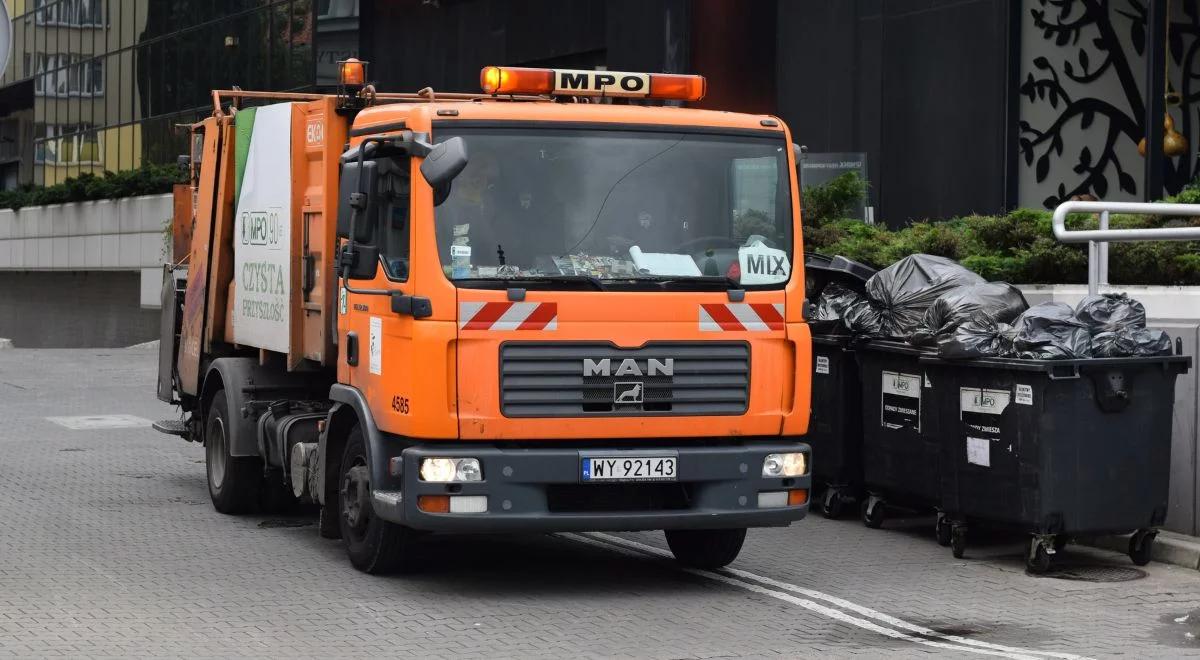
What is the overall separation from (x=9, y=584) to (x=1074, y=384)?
5.62 m

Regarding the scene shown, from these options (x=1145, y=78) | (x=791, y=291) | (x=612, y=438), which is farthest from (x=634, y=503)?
(x=1145, y=78)

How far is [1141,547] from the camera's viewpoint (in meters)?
9.38

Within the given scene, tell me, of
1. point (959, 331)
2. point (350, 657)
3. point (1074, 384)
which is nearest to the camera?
point (350, 657)

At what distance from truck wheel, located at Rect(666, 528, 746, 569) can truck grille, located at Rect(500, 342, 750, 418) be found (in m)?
1.05

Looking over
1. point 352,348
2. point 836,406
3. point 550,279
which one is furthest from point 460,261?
point 836,406

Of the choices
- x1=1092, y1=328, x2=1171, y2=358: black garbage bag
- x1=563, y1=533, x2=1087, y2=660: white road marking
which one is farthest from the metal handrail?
x1=563, y1=533, x2=1087, y2=660: white road marking

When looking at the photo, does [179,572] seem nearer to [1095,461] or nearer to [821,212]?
[1095,461]

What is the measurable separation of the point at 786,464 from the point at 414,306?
2039mm

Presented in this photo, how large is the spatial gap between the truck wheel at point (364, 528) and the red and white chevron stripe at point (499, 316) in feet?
3.68

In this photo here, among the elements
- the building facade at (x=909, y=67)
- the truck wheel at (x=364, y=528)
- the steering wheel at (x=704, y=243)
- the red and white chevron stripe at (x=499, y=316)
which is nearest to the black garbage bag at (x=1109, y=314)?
the steering wheel at (x=704, y=243)

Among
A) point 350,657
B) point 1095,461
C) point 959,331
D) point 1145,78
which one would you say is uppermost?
point 1145,78

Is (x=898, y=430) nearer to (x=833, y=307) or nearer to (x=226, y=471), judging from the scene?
(x=833, y=307)

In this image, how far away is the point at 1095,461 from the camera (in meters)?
9.04

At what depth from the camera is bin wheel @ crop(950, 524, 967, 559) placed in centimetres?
966
